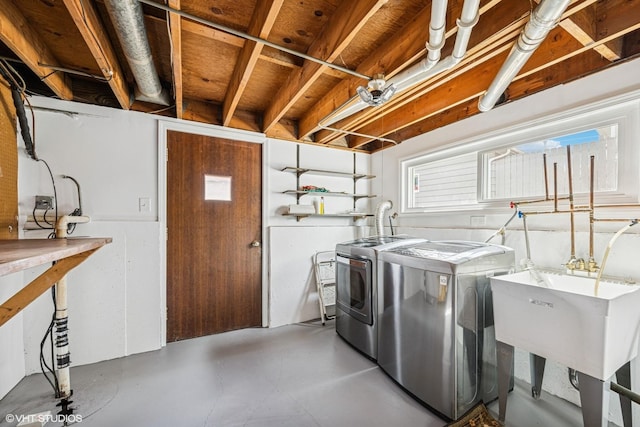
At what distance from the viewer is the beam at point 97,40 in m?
1.32

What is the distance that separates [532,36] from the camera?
52.8 inches

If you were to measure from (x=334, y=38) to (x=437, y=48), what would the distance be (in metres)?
0.59

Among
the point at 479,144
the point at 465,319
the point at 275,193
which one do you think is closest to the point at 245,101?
the point at 275,193

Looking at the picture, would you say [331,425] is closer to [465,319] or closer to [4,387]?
[465,319]

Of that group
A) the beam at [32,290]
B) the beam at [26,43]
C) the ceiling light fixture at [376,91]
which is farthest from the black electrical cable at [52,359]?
the ceiling light fixture at [376,91]

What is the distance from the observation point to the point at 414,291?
196 centimetres

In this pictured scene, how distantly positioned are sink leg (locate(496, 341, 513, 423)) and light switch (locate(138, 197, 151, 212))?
301 centimetres

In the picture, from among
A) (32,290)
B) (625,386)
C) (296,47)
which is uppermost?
(296,47)

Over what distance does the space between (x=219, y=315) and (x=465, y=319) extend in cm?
239

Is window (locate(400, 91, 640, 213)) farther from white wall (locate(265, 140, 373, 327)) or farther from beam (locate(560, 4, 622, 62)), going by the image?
white wall (locate(265, 140, 373, 327))

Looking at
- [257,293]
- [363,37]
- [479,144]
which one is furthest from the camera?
[257,293]

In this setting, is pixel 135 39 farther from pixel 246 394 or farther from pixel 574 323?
pixel 574 323

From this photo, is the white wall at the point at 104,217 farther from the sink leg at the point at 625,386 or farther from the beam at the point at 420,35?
the sink leg at the point at 625,386

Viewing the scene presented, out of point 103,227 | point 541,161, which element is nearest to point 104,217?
point 103,227
